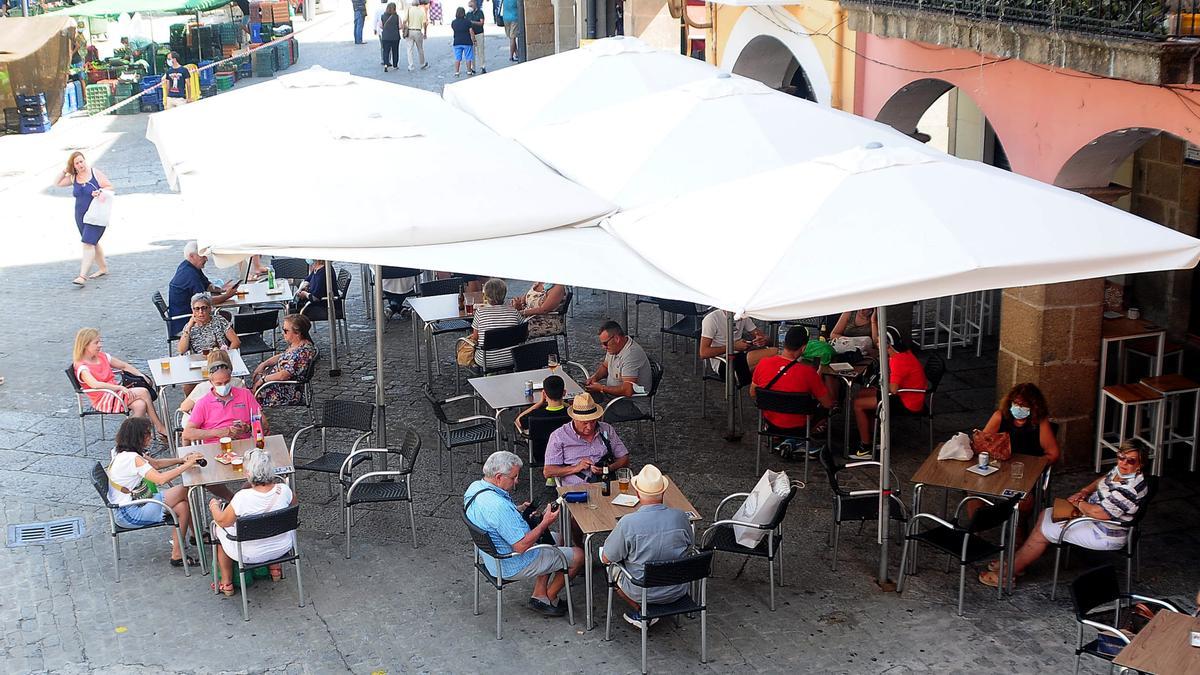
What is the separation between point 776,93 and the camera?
11109mm

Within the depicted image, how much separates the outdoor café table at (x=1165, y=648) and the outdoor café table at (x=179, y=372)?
710 cm

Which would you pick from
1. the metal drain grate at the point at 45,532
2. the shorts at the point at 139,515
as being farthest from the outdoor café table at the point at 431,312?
the shorts at the point at 139,515

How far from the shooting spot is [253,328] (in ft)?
40.0

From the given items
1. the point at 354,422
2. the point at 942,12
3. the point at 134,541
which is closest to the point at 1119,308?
the point at 942,12

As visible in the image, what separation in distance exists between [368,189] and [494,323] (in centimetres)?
285

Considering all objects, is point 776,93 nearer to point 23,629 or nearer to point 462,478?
point 462,478

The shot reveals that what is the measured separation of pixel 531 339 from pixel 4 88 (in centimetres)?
1790

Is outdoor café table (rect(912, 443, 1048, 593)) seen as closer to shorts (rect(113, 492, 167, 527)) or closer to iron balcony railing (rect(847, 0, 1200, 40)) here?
iron balcony railing (rect(847, 0, 1200, 40))

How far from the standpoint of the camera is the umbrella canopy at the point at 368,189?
8.73m

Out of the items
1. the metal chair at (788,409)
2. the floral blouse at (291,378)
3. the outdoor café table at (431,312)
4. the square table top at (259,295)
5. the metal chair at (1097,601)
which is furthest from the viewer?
the square table top at (259,295)

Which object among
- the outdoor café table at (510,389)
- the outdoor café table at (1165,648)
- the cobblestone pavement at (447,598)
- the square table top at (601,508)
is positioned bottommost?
the cobblestone pavement at (447,598)

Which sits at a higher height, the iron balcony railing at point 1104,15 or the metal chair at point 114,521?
the iron balcony railing at point 1104,15

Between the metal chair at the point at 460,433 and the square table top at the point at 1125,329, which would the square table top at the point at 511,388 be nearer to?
the metal chair at the point at 460,433

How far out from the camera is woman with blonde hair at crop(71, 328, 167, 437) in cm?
1059
